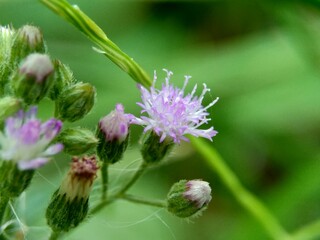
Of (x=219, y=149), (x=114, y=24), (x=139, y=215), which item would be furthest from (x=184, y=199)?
(x=114, y=24)

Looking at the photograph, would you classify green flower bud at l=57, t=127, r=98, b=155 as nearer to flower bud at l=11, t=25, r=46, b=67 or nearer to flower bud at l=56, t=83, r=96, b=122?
flower bud at l=56, t=83, r=96, b=122

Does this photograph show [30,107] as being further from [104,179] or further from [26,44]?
[104,179]

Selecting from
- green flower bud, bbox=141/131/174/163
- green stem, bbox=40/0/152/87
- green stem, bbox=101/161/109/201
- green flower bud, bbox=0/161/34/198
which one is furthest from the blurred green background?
green flower bud, bbox=0/161/34/198

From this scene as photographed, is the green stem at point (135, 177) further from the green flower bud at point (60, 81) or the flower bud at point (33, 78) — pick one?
the flower bud at point (33, 78)

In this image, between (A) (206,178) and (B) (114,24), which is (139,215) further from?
(B) (114,24)

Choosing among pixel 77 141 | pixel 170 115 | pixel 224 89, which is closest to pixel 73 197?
pixel 77 141

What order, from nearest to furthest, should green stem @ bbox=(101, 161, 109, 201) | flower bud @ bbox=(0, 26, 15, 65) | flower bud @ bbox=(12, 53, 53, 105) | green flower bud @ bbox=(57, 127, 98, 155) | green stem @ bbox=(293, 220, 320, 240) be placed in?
1. flower bud @ bbox=(12, 53, 53, 105)
2. green flower bud @ bbox=(57, 127, 98, 155)
3. flower bud @ bbox=(0, 26, 15, 65)
4. green stem @ bbox=(101, 161, 109, 201)
5. green stem @ bbox=(293, 220, 320, 240)

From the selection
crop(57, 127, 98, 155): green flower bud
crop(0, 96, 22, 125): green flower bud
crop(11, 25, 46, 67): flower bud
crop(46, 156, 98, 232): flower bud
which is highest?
crop(11, 25, 46, 67): flower bud
